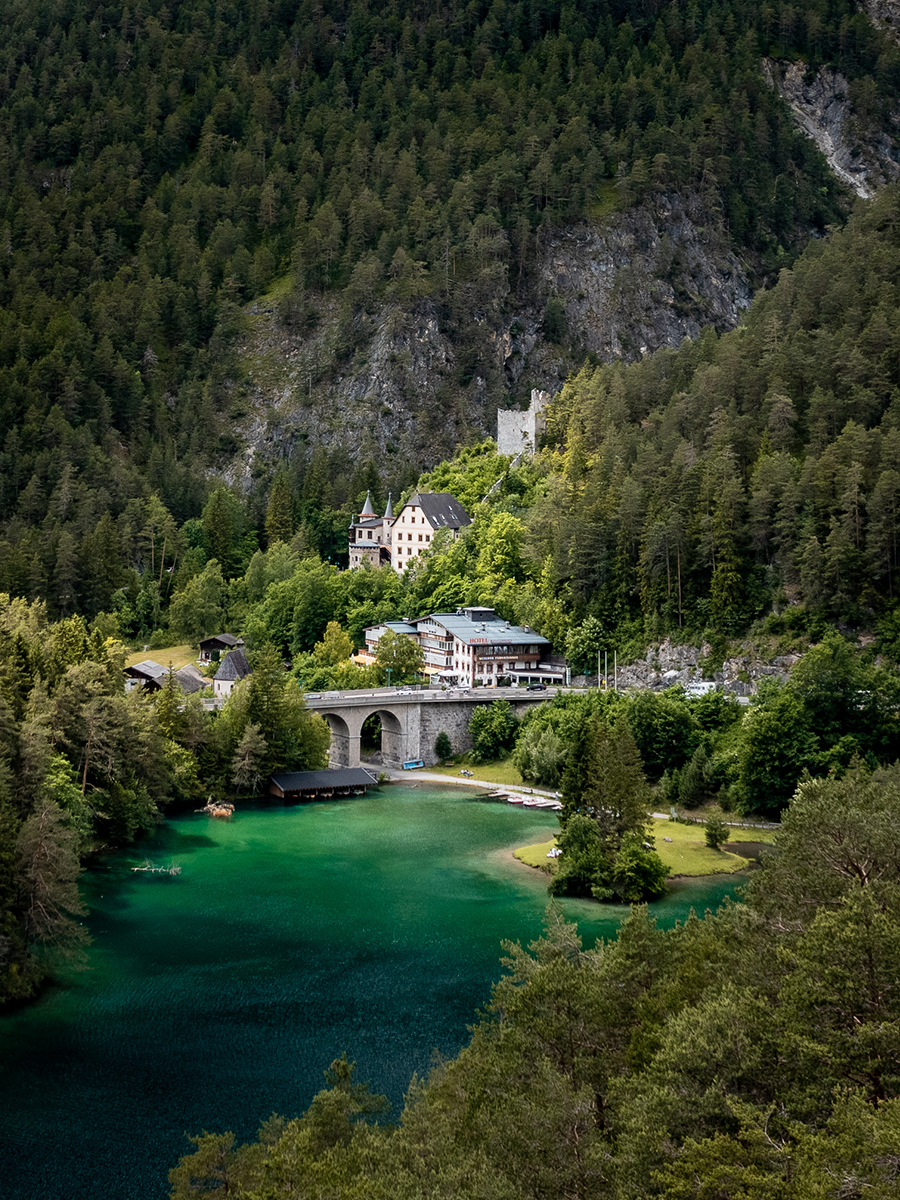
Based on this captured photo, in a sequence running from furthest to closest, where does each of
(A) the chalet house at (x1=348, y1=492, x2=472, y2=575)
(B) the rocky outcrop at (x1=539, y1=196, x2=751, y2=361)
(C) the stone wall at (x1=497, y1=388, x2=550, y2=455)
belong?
(B) the rocky outcrop at (x1=539, y1=196, x2=751, y2=361)
(C) the stone wall at (x1=497, y1=388, x2=550, y2=455)
(A) the chalet house at (x1=348, y1=492, x2=472, y2=575)

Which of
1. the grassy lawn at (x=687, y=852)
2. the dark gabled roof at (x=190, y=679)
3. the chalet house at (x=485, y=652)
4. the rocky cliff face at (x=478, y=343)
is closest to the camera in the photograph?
the grassy lawn at (x=687, y=852)

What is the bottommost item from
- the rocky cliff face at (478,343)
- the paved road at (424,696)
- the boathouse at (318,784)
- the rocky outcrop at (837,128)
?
the boathouse at (318,784)

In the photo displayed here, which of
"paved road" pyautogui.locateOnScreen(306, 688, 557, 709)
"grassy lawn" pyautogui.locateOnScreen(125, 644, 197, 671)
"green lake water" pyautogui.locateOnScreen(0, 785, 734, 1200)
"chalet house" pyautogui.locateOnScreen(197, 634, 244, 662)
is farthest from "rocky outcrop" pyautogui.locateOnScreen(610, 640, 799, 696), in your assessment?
"grassy lawn" pyautogui.locateOnScreen(125, 644, 197, 671)

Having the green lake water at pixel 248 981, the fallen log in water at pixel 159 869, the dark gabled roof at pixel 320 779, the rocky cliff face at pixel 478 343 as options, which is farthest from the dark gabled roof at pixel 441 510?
the fallen log in water at pixel 159 869

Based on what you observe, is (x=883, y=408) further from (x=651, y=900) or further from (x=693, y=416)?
(x=651, y=900)

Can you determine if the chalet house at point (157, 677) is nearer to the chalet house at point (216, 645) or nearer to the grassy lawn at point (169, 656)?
the grassy lawn at point (169, 656)

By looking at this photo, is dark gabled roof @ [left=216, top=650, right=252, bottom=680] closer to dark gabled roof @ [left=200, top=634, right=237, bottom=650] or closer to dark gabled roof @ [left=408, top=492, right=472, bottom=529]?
dark gabled roof @ [left=200, top=634, right=237, bottom=650]
